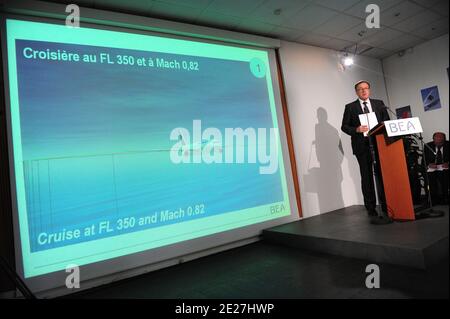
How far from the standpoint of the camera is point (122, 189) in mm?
2699

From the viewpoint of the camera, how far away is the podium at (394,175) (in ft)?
8.13

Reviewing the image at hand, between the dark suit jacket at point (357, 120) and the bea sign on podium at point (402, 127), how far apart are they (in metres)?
0.50

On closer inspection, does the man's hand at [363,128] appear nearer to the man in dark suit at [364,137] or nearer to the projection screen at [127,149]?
the man in dark suit at [364,137]

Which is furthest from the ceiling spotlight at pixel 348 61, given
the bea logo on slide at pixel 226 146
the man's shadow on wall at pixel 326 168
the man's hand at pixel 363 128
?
the man's hand at pixel 363 128

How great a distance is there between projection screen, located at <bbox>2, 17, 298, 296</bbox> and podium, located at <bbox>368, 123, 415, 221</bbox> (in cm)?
136

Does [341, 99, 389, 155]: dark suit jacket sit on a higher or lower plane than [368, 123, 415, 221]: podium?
higher

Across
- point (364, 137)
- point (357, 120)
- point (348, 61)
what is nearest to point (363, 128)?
point (364, 137)

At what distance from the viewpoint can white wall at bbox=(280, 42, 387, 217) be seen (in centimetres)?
418

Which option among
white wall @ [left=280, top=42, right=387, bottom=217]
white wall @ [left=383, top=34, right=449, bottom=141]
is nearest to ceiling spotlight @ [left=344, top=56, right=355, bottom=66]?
white wall @ [left=280, top=42, right=387, bottom=217]

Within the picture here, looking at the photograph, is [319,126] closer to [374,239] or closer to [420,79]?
[420,79]

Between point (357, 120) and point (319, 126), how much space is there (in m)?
1.44

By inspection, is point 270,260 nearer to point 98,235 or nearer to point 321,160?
point 98,235

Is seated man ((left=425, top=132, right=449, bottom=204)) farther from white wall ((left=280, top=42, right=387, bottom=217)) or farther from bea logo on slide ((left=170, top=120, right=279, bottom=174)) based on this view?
bea logo on slide ((left=170, top=120, right=279, bottom=174))
